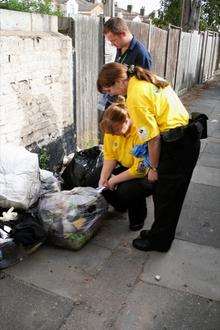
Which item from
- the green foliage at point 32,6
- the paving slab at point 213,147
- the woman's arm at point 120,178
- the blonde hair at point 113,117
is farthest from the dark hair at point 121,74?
the paving slab at point 213,147

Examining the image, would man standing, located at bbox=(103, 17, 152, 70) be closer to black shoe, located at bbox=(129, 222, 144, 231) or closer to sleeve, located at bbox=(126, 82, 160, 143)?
sleeve, located at bbox=(126, 82, 160, 143)

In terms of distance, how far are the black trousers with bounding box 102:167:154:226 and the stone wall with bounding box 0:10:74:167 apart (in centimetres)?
133

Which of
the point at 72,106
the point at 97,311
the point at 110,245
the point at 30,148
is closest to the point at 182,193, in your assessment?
the point at 110,245

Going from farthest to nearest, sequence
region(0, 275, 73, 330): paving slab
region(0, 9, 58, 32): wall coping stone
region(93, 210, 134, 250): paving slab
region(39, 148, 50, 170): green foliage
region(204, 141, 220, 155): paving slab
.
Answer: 1. region(204, 141, 220, 155): paving slab
2. region(39, 148, 50, 170): green foliage
3. region(0, 9, 58, 32): wall coping stone
4. region(93, 210, 134, 250): paving slab
5. region(0, 275, 73, 330): paving slab

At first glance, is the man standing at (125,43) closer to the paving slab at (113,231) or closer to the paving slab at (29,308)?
the paving slab at (113,231)

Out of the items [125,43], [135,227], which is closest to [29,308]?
[135,227]

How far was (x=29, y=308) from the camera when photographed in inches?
112

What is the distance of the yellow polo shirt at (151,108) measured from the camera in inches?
114

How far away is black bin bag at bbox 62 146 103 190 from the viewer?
14.1 ft

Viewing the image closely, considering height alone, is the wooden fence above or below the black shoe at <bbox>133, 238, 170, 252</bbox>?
above

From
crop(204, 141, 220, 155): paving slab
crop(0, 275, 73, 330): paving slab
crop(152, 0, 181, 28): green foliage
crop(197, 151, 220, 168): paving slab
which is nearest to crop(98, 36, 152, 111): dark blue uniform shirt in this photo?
crop(197, 151, 220, 168): paving slab

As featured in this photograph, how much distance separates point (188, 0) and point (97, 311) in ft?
54.4

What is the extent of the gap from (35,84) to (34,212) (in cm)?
167

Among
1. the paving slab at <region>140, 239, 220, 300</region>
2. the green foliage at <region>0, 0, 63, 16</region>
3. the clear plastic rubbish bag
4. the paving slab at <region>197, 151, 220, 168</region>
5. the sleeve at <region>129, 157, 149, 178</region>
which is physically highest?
the green foliage at <region>0, 0, 63, 16</region>
